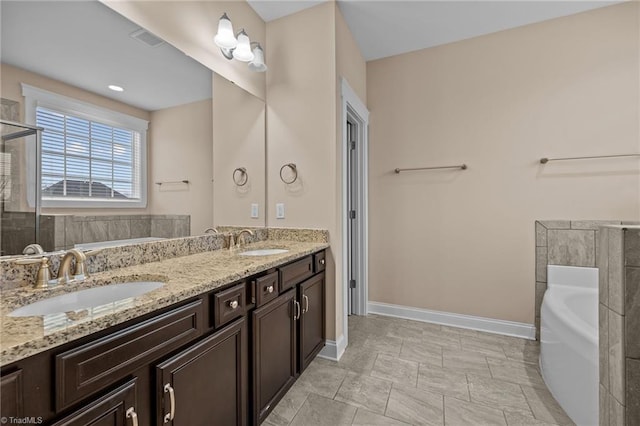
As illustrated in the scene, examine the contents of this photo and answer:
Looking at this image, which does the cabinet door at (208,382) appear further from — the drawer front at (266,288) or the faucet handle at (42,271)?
the faucet handle at (42,271)

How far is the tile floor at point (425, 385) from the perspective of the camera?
1495mm

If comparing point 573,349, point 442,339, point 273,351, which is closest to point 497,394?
point 573,349

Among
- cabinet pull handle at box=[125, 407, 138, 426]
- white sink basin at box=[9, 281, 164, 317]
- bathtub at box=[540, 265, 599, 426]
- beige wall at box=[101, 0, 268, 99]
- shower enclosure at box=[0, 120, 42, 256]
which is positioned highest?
beige wall at box=[101, 0, 268, 99]

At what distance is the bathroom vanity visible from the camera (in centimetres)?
62

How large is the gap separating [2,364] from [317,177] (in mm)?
1794

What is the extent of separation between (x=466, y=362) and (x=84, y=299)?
7.62ft

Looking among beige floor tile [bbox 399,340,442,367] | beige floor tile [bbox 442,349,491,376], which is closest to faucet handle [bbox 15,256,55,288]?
beige floor tile [bbox 399,340,442,367]

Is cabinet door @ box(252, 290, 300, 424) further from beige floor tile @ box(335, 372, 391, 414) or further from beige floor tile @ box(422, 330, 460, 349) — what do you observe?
beige floor tile @ box(422, 330, 460, 349)

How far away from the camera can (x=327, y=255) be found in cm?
211

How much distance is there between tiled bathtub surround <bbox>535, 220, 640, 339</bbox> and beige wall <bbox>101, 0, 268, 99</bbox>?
268 cm

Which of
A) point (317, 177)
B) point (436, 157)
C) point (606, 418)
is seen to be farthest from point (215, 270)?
point (436, 157)

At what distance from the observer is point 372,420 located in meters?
1.48

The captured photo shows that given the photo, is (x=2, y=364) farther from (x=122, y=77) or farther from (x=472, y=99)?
(x=472, y=99)

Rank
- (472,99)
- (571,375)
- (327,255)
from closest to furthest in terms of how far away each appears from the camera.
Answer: (571,375), (327,255), (472,99)
